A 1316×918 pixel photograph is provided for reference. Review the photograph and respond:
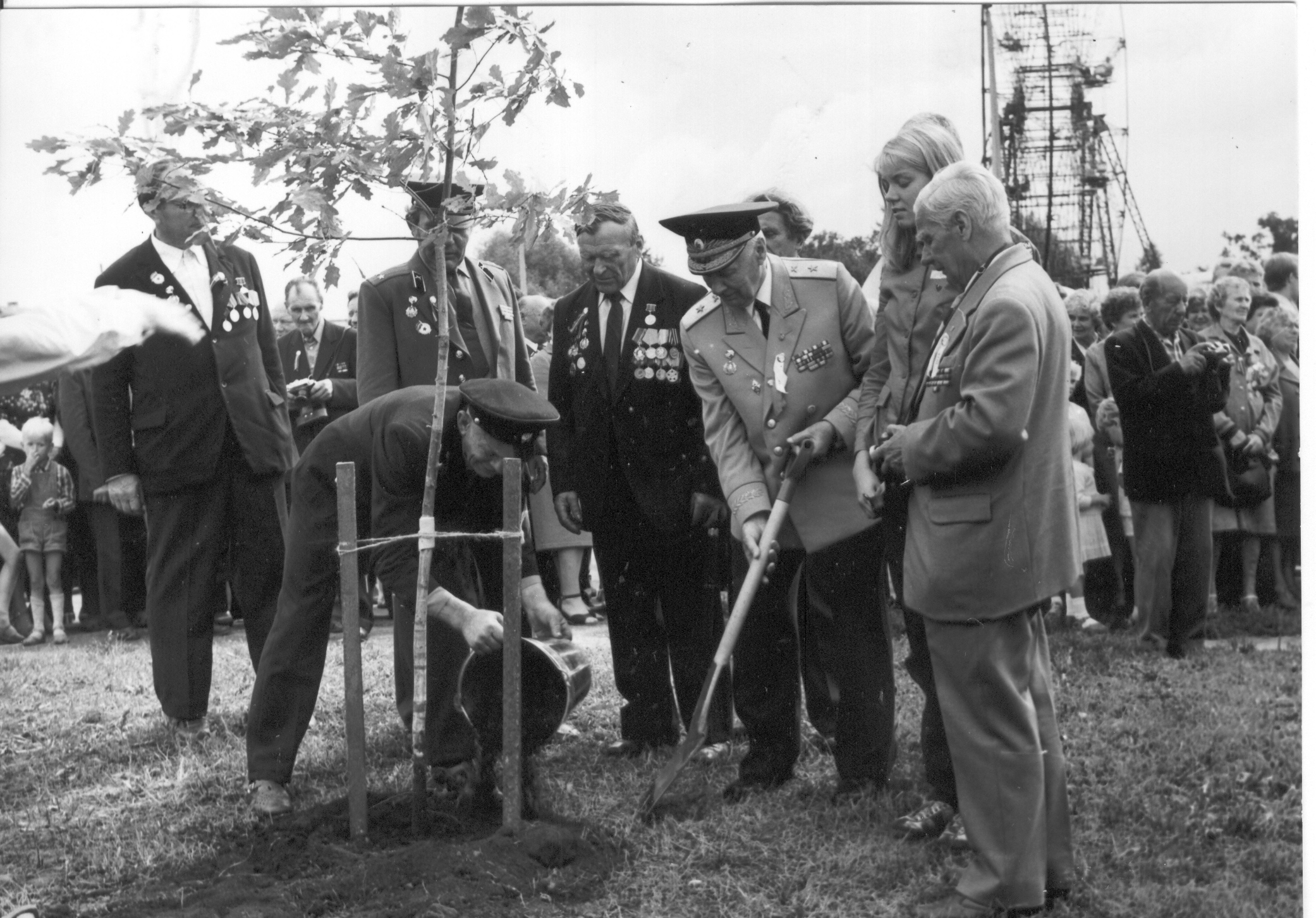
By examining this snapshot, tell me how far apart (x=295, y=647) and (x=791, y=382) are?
1859 mm

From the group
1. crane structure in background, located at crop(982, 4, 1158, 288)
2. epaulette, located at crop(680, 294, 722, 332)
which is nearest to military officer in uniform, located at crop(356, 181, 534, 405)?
epaulette, located at crop(680, 294, 722, 332)

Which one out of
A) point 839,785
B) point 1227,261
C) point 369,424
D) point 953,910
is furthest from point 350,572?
point 1227,261

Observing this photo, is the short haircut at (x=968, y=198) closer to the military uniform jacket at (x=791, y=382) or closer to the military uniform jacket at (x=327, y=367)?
the military uniform jacket at (x=791, y=382)

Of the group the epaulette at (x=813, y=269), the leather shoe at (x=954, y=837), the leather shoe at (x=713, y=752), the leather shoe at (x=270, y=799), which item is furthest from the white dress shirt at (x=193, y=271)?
the leather shoe at (x=954, y=837)

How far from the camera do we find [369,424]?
4562mm

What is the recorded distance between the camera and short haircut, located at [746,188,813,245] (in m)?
5.55

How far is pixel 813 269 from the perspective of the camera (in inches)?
183

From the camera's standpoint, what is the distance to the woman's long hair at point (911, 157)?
164 inches

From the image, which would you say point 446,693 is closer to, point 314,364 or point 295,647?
point 295,647

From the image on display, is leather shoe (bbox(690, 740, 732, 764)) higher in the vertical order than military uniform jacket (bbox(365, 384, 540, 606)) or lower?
lower

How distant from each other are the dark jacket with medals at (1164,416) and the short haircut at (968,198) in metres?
2.90

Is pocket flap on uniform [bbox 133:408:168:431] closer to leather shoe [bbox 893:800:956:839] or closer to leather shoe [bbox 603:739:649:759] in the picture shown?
leather shoe [bbox 603:739:649:759]

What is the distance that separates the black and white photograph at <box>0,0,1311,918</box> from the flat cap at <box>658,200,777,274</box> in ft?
0.04

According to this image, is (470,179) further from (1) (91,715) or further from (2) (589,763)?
(1) (91,715)
